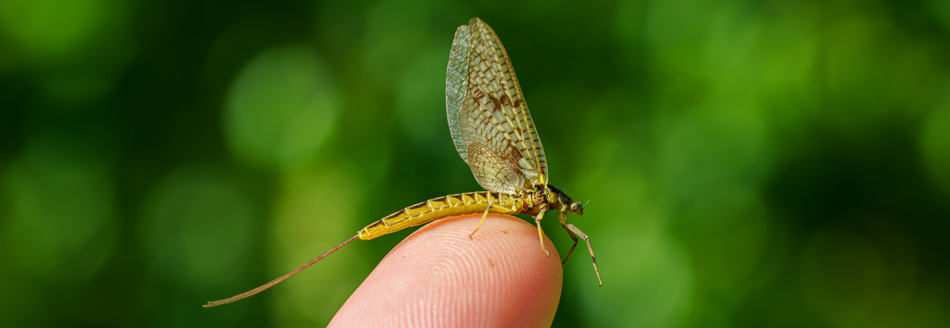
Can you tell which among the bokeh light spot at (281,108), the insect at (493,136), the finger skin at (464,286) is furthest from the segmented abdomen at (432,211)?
the bokeh light spot at (281,108)

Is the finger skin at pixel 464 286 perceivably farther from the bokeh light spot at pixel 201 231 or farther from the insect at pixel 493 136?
the bokeh light spot at pixel 201 231

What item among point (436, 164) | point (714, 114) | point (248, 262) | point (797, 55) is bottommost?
point (248, 262)

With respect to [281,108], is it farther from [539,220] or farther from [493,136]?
[539,220]

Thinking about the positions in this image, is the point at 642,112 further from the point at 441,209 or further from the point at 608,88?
the point at 441,209

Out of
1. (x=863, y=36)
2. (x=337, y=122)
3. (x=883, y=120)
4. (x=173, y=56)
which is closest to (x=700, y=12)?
(x=863, y=36)

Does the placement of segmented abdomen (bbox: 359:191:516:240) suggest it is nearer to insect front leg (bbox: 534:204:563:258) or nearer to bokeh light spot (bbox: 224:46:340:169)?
insect front leg (bbox: 534:204:563:258)

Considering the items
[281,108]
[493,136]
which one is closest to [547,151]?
[493,136]
